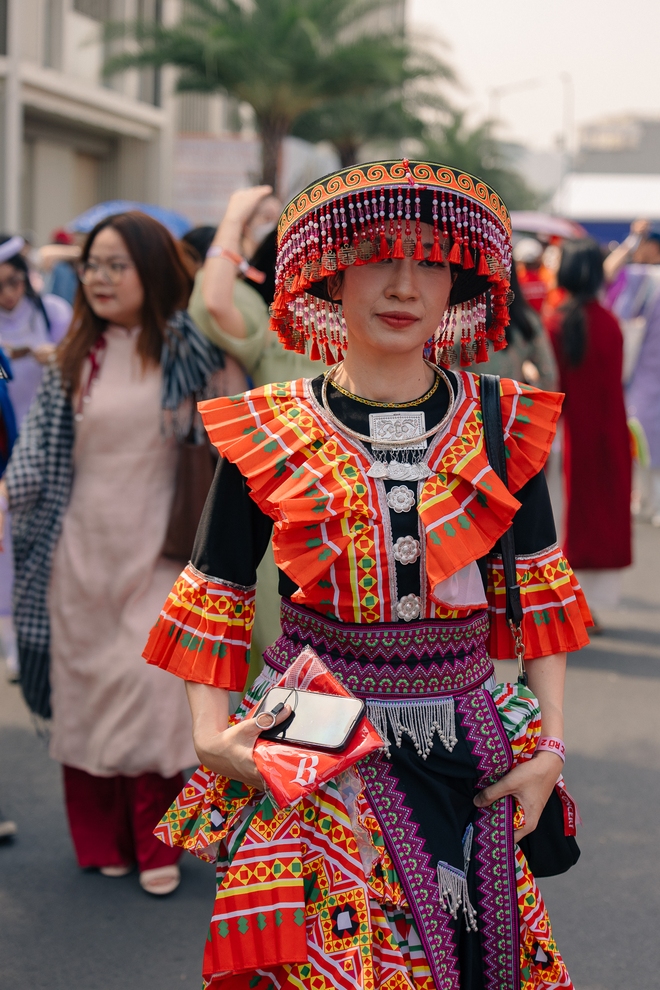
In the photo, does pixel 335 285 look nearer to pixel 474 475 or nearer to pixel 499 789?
pixel 474 475

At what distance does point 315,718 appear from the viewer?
1925mm

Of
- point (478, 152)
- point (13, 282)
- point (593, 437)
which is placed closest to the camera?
point (13, 282)

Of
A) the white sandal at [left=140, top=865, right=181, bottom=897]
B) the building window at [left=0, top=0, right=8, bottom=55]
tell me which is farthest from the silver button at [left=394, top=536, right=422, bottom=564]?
the building window at [left=0, top=0, right=8, bottom=55]

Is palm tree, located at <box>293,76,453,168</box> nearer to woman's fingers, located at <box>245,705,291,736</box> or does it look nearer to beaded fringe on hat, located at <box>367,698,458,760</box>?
beaded fringe on hat, located at <box>367,698,458,760</box>

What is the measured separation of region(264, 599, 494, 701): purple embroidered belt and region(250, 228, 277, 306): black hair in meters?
2.05

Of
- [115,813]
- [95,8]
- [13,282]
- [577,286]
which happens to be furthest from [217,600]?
[95,8]

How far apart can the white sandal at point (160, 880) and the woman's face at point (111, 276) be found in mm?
1782

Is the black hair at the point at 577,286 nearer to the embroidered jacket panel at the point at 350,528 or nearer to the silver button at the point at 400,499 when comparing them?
the embroidered jacket panel at the point at 350,528

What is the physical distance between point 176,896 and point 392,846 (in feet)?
6.58

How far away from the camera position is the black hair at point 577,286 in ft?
21.7

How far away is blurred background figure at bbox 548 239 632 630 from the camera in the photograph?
6.74 metres

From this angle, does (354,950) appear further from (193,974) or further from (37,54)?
(37,54)

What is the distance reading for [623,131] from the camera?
109625 mm

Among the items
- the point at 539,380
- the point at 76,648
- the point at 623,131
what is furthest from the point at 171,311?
the point at 623,131
